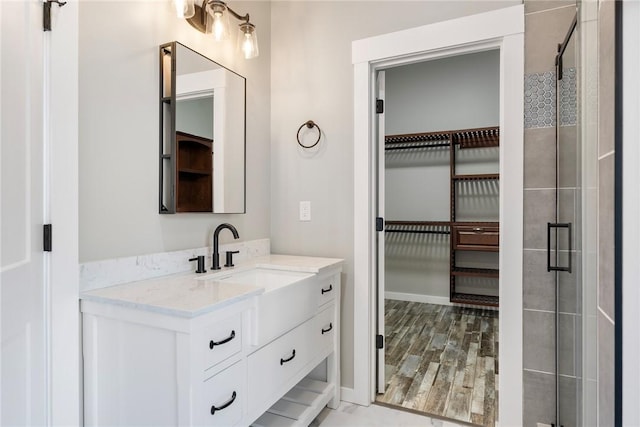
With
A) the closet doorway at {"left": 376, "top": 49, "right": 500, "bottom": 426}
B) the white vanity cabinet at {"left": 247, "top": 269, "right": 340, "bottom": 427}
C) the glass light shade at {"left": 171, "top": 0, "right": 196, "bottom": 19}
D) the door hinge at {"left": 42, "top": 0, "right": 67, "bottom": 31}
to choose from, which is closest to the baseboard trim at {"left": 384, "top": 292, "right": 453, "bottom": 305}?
the closet doorway at {"left": 376, "top": 49, "right": 500, "bottom": 426}

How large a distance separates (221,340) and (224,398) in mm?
212

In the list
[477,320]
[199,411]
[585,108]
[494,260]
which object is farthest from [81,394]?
[494,260]

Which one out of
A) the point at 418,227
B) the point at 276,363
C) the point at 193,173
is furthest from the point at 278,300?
the point at 418,227

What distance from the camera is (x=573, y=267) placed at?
1.33m

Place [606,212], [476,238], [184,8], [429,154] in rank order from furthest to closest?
1. [429,154]
2. [476,238]
3. [184,8]
4. [606,212]

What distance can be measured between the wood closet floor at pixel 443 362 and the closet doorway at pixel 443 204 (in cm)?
2

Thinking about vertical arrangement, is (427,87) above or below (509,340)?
above

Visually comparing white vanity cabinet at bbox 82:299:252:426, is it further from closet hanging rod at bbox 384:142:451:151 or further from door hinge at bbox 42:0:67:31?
closet hanging rod at bbox 384:142:451:151

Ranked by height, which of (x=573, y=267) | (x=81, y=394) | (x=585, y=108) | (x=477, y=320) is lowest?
(x=477, y=320)

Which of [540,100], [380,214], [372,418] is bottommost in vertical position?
[372,418]

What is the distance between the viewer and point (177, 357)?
45.4 inches

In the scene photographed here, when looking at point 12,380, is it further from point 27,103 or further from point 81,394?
point 27,103

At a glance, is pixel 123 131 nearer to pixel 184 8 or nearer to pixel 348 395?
pixel 184 8

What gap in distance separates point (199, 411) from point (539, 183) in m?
1.79
